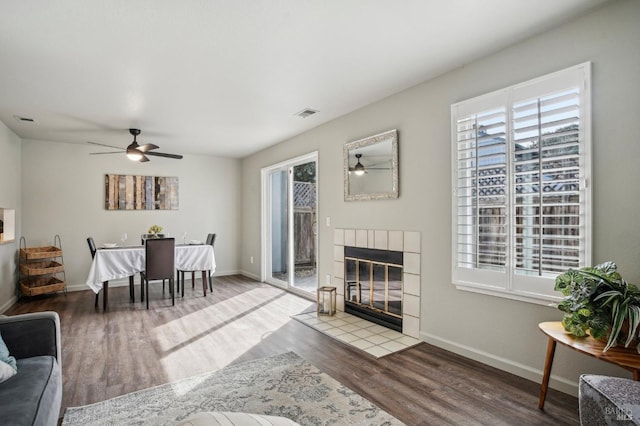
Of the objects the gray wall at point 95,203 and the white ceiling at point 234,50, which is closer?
the white ceiling at point 234,50

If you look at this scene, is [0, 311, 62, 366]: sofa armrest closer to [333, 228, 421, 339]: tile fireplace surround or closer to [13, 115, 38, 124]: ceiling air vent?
[333, 228, 421, 339]: tile fireplace surround

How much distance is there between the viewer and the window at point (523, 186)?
2.24 meters

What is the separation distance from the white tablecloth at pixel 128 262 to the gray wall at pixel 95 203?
60.7 inches

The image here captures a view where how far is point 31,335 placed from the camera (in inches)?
77.5

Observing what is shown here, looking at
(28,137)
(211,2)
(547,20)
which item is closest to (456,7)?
(547,20)

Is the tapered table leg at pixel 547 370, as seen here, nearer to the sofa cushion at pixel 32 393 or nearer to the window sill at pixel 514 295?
the window sill at pixel 514 295

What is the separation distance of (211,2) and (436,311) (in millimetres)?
3024

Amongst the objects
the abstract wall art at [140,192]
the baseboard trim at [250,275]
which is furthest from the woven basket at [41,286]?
the baseboard trim at [250,275]

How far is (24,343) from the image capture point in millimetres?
1942

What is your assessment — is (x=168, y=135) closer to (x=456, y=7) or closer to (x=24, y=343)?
(x=24, y=343)

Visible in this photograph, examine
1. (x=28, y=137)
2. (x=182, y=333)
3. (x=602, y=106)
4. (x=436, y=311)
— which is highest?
(x=28, y=137)

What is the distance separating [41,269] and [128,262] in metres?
1.46

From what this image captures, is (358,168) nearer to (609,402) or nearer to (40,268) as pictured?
(609,402)

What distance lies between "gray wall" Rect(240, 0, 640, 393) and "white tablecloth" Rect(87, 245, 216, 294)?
2.12m
